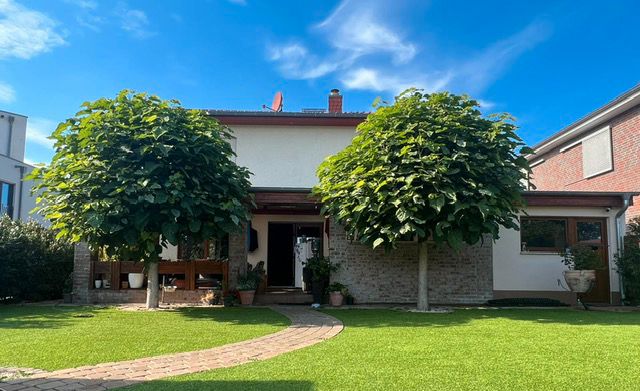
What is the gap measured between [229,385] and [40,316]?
24.5 ft

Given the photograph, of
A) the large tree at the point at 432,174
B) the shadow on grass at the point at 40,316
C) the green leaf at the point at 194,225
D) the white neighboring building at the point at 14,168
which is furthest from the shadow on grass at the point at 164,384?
A: the white neighboring building at the point at 14,168

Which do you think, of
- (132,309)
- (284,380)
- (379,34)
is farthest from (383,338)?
(379,34)

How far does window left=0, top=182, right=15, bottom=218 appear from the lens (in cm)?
2723

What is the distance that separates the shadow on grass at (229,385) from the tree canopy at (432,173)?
6.09 metres

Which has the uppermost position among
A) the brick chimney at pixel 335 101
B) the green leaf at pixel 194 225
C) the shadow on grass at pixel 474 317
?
the brick chimney at pixel 335 101

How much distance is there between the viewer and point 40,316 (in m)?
10.3

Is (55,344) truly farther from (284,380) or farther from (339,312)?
(339,312)

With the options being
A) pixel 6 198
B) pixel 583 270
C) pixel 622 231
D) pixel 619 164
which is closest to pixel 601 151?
pixel 619 164

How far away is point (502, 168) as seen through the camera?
35.8 feet

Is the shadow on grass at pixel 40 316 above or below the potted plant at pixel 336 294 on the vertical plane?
below

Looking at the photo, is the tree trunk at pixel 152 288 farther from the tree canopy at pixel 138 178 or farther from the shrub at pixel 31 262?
the shrub at pixel 31 262

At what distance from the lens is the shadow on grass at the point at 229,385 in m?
4.69

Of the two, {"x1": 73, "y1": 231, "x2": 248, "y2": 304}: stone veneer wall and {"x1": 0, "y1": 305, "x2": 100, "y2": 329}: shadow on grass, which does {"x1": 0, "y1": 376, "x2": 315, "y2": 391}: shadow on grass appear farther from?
{"x1": 73, "y1": 231, "x2": 248, "y2": 304}: stone veneer wall

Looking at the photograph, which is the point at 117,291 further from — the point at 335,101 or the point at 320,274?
the point at 335,101
